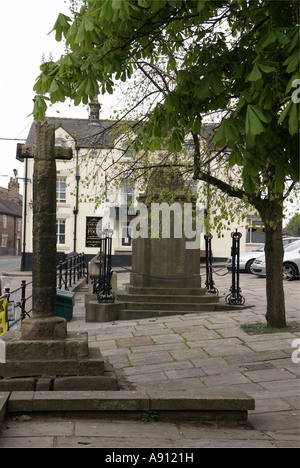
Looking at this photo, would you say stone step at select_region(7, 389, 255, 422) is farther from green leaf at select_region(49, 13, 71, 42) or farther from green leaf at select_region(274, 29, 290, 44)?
green leaf at select_region(49, 13, 71, 42)

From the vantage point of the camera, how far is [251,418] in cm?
475

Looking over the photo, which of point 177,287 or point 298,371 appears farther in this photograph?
point 177,287

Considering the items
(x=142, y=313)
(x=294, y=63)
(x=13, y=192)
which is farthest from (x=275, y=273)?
(x=13, y=192)

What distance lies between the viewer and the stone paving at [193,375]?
3.98 meters

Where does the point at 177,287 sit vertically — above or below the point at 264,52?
below

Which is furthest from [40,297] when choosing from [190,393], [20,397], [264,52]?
[264,52]

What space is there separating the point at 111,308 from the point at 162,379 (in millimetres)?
4839

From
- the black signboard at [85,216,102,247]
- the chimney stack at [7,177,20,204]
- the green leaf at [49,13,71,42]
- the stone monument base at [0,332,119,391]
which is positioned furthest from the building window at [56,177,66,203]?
A: the chimney stack at [7,177,20,204]

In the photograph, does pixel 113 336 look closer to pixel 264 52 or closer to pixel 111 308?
pixel 111 308

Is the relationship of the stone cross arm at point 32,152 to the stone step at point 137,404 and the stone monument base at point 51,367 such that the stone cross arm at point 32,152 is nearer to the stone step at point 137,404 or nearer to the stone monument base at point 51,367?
the stone monument base at point 51,367

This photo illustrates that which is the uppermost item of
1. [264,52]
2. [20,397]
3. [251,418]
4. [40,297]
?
[264,52]

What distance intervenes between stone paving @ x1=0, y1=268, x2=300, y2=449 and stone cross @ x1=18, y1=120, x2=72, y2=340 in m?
1.22

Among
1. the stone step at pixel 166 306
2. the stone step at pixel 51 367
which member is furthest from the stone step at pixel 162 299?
the stone step at pixel 51 367

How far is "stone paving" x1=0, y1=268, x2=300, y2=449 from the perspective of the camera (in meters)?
3.98
